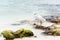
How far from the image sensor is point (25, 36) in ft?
11.3

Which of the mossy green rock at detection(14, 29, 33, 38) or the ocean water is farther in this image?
the ocean water

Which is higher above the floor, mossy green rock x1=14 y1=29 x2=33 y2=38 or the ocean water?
the ocean water

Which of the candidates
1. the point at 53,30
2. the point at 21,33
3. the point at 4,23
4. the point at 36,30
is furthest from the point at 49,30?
the point at 4,23

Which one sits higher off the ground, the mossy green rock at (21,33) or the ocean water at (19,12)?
the ocean water at (19,12)

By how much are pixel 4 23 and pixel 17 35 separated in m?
1.23

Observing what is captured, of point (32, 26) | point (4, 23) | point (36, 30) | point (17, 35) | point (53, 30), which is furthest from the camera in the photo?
point (4, 23)

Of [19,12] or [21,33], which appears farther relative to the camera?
[19,12]

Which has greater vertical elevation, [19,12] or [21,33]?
[19,12]

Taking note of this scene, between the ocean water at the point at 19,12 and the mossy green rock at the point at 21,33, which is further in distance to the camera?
the ocean water at the point at 19,12

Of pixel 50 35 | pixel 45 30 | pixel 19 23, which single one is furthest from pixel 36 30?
pixel 19 23

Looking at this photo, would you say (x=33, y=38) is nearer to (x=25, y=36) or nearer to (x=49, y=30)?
(x=25, y=36)

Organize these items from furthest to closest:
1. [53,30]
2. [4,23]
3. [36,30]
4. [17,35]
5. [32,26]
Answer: [4,23] → [32,26] → [36,30] → [53,30] → [17,35]

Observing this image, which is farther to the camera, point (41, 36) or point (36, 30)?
point (36, 30)

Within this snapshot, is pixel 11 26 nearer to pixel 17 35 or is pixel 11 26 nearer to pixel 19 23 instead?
pixel 19 23
